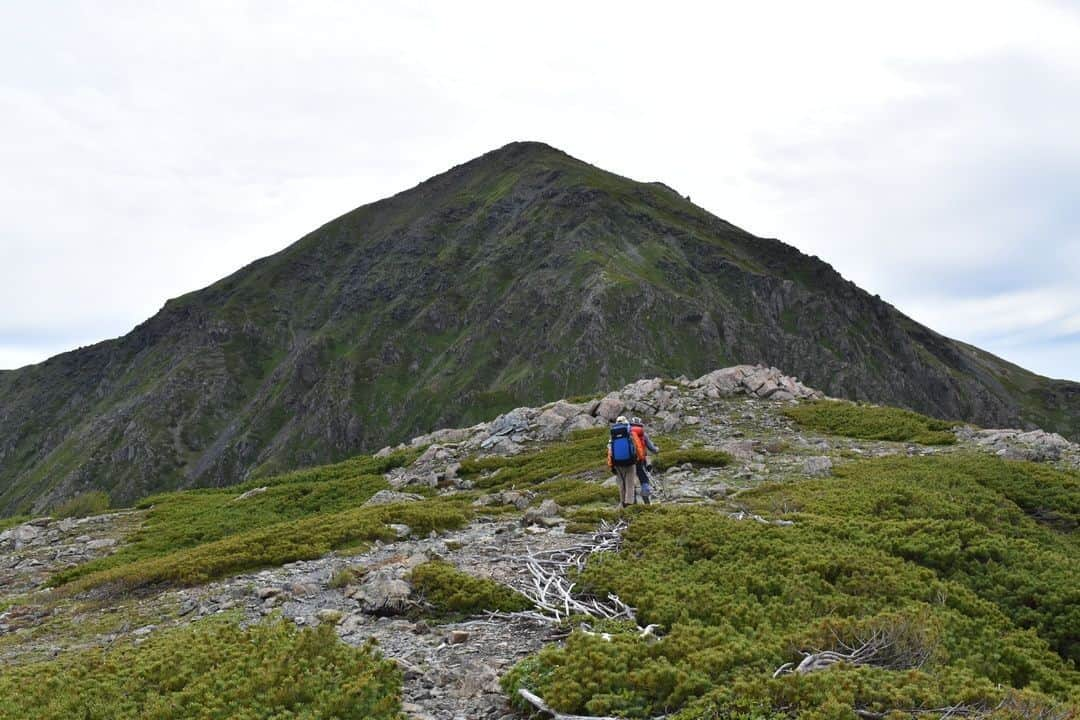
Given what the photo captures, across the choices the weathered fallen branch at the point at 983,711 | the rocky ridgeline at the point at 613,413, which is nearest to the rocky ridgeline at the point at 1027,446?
A: the rocky ridgeline at the point at 613,413

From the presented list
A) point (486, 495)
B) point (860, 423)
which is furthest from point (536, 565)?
point (860, 423)

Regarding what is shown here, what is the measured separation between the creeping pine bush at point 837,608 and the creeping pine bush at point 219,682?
2380 mm

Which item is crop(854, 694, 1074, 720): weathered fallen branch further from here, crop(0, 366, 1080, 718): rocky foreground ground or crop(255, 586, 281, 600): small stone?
crop(255, 586, 281, 600): small stone

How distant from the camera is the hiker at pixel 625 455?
20391 millimetres

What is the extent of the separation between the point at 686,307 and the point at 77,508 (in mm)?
161595

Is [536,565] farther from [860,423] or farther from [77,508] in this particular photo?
[77,508]

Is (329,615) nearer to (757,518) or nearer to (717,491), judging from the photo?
(757,518)

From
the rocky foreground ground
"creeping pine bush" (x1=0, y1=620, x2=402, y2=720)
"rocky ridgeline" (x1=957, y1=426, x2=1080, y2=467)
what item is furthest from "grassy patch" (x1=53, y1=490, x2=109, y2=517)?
"rocky ridgeline" (x1=957, y1=426, x2=1080, y2=467)

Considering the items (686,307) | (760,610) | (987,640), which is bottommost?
(987,640)

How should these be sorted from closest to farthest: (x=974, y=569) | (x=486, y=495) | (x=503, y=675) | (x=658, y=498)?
(x=503, y=675)
(x=974, y=569)
(x=658, y=498)
(x=486, y=495)

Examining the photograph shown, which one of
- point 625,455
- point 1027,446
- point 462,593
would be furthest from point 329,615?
point 1027,446

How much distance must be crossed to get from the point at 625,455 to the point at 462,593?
879cm

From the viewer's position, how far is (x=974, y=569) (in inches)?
552

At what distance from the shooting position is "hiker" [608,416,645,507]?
20.4 meters
